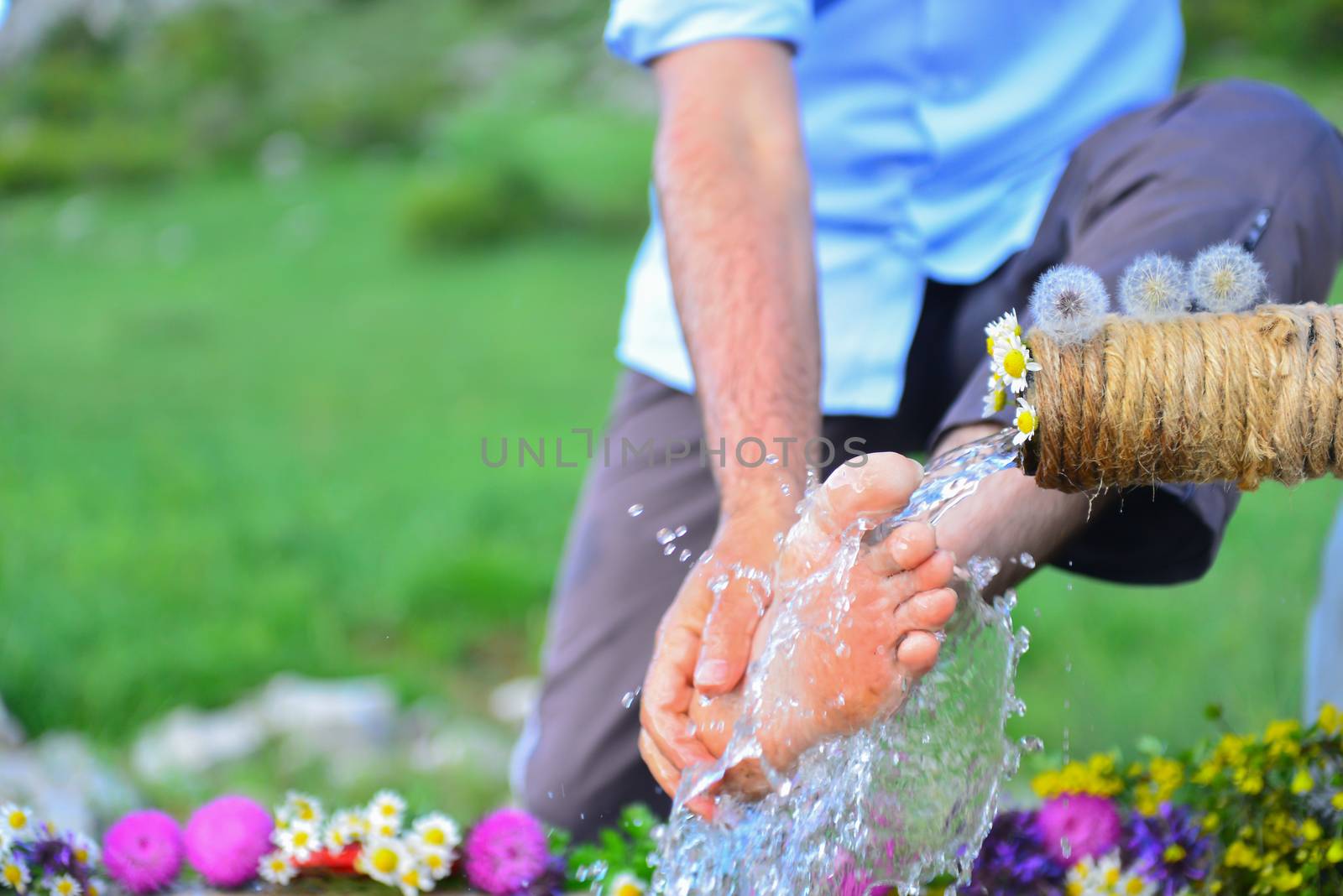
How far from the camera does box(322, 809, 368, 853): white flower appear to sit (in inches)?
56.6

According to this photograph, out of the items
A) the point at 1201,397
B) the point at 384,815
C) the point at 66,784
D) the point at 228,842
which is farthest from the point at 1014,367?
the point at 66,784

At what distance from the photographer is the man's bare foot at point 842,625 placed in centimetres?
113

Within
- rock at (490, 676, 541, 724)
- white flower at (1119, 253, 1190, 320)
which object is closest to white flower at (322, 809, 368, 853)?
white flower at (1119, 253, 1190, 320)

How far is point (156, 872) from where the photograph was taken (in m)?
1.44

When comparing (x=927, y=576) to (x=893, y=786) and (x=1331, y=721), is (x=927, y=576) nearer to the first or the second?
(x=893, y=786)

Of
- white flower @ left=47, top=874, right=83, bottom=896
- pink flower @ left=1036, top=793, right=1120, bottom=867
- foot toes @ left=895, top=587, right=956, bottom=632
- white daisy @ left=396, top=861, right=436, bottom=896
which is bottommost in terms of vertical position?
pink flower @ left=1036, top=793, right=1120, bottom=867

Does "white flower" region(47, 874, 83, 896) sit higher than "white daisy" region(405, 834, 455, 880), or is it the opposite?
"white flower" region(47, 874, 83, 896)

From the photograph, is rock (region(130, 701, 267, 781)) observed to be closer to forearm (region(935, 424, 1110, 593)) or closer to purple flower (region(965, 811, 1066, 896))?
purple flower (region(965, 811, 1066, 896))

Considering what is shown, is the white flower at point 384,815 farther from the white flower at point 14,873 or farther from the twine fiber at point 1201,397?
the twine fiber at point 1201,397

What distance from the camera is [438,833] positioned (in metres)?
1.44

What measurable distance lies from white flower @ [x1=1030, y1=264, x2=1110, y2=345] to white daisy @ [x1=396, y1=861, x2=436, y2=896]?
2.77ft

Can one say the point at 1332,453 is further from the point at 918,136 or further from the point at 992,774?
the point at 918,136

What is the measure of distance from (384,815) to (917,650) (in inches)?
25.4

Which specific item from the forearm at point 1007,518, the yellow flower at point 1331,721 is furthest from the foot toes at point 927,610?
the yellow flower at point 1331,721
